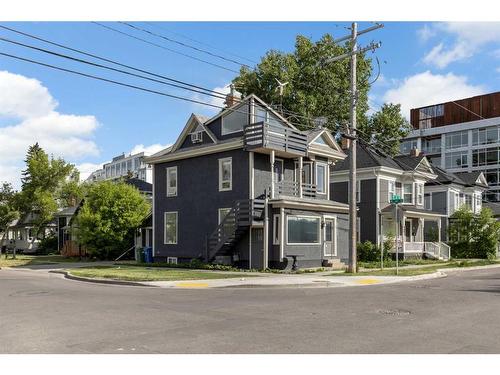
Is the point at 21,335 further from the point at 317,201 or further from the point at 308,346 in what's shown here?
the point at 317,201

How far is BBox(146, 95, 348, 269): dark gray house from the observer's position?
2644 centimetres

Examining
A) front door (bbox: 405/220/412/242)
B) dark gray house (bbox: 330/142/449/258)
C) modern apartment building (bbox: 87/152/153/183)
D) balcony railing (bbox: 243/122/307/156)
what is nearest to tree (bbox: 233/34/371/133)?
dark gray house (bbox: 330/142/449/258)

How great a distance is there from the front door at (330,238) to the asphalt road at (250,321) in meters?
12.3

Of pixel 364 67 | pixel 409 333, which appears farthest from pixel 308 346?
pixel 364 67

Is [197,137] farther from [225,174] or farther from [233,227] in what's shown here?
[233,227]

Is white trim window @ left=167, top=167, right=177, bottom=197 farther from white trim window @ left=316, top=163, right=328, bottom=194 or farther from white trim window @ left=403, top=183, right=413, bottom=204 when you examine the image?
white trim window @ left=403, top=183, right=413, bottom=204

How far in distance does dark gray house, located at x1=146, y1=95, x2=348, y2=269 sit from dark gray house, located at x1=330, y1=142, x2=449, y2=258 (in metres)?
7.98

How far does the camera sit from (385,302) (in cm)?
1362

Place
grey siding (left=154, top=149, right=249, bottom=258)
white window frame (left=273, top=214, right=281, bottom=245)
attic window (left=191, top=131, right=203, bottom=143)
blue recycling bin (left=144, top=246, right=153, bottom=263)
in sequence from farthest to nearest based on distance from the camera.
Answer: blue recycling bin (left=144, top=246, right=153, bottom=263), attic window (left=191, top=131, right=203, bottom=143), grey siding (left=154, top=149, right=249, bottom=258), white window frame (left=273, top=214, right=281, bottom=245)

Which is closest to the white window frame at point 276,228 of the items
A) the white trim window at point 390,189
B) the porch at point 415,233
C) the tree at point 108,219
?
the porch at point 415,233

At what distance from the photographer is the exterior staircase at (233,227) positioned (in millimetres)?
26109

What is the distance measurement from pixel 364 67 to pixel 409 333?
1743 inches

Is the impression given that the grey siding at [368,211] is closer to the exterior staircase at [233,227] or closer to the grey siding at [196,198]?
the grey siding at [196,198]

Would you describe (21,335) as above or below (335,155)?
below
